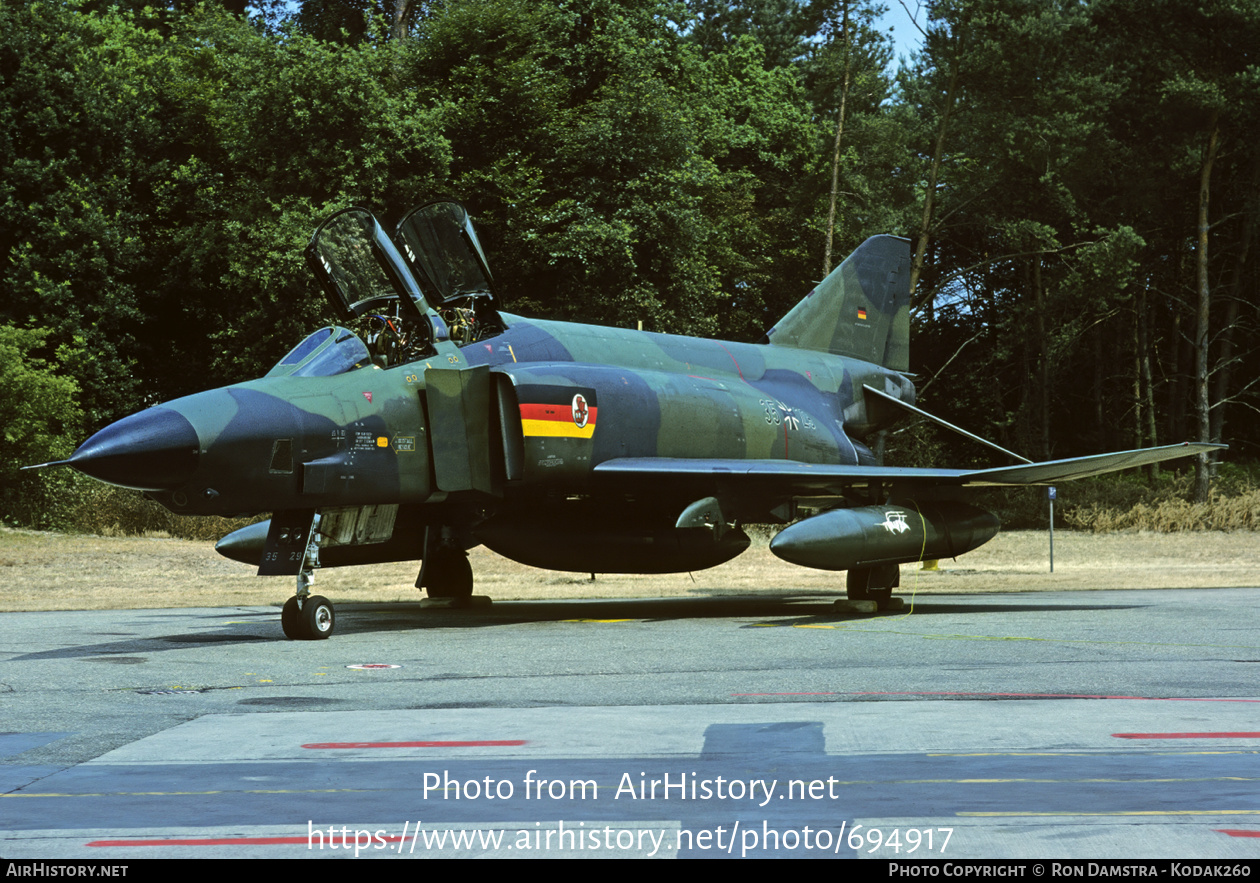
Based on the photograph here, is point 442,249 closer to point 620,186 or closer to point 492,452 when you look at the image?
point 492,452

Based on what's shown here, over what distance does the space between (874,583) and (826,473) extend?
201 cm

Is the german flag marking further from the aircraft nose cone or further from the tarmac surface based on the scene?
the aircraft nose cone

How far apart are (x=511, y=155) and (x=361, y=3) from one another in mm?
15301

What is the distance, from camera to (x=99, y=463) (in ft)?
33.3

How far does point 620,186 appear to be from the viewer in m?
34.2

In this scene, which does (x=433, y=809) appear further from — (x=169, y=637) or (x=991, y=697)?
(x=169, y=637)

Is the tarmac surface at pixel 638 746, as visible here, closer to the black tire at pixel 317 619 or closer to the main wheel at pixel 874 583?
the black tire at pixel 317 619

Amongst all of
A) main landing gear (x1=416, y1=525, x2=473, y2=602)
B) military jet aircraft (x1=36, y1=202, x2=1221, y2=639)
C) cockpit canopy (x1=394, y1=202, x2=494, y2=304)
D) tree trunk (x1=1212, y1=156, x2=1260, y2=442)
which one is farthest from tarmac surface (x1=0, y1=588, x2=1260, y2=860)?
tree trunk (x1=1212, y1=156, x2=1260, y2=442)

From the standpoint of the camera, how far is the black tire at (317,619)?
37.8 ft

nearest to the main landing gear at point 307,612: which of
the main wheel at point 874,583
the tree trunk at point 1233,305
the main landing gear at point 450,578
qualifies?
the main landing gear at point 450,578

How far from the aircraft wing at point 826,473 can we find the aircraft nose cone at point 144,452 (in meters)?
4.72

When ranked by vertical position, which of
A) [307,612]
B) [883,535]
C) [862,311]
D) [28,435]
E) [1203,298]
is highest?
[1203,298]

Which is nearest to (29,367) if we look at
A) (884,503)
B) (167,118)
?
(167,118)

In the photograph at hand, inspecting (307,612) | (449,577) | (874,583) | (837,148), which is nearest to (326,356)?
(307,612)
